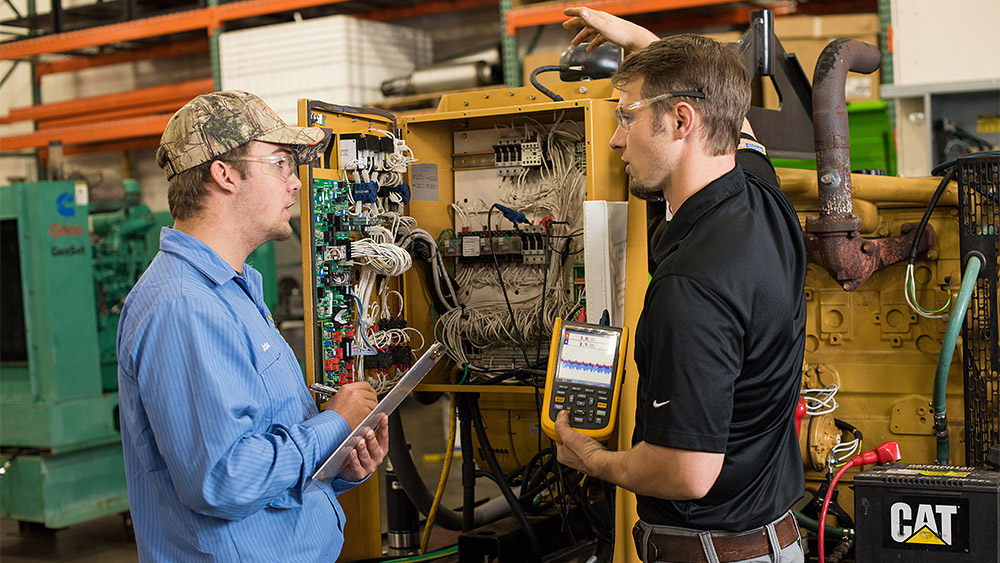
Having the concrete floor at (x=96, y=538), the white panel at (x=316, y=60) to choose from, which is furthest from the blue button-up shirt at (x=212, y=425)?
the white panel at (x=316, y=60)

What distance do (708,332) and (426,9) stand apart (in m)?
4.77

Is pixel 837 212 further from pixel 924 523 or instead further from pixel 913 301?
pixel 924 523

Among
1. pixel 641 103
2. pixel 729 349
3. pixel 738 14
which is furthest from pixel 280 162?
pixel 738 14

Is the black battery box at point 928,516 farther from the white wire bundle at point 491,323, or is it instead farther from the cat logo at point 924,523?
the white wire bundle at point 491,323

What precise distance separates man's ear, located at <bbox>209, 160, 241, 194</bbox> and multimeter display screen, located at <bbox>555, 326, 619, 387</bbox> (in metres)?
0.76

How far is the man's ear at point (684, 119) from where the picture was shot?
58.2 inches

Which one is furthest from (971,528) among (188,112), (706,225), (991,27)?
(991,27)

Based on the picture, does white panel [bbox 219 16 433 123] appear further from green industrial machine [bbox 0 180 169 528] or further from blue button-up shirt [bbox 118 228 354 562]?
blue button-up shirt [bbox 118 228 354 562]

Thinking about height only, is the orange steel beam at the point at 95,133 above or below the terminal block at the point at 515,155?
above

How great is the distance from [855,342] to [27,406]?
3.63 metres

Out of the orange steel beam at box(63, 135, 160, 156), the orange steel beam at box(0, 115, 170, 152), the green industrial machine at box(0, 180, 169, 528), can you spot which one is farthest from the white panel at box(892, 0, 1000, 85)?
the orange steel beam at box(63, 135, 160, 156)

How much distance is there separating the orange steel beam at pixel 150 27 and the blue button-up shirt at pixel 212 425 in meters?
4.05

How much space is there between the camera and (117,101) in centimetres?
611

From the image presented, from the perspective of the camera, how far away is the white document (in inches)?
91.8
